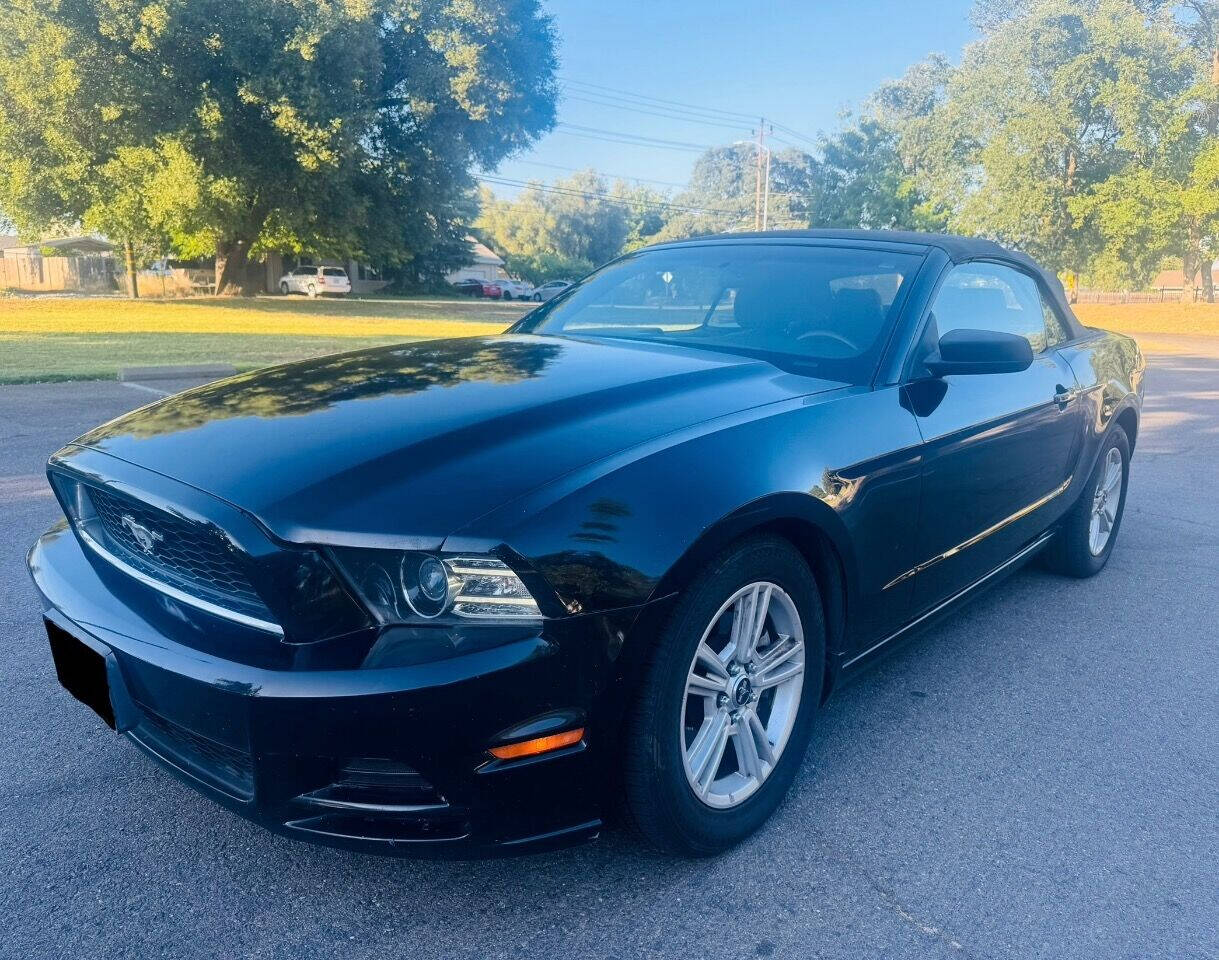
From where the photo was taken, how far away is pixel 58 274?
165ft

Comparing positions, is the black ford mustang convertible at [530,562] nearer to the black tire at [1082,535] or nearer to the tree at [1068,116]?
the black tire at [1082,535]

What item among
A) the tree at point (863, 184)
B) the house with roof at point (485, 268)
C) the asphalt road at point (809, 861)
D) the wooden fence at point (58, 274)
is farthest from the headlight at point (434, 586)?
the house with roof at point (485, 268)

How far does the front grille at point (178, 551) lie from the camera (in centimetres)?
188

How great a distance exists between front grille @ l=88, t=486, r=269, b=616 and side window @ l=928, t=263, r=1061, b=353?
2.23 meters

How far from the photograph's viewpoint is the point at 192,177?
2602 centimetres

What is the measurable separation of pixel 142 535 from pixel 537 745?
103cm

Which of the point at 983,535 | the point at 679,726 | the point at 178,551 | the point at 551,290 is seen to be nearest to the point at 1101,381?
the point at 983,535

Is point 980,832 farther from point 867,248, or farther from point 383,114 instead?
point 383,114

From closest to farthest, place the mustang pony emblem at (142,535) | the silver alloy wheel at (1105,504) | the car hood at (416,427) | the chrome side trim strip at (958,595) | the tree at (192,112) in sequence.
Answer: the car hood at (416,427) → the mustang pony emblem at (142,535) → the chrome side trim strip at (958,595) → the silver alloy wheel at (1105,504) → the tree at (192,112)

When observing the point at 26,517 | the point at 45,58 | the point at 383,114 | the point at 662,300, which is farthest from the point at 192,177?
the point at 662,300

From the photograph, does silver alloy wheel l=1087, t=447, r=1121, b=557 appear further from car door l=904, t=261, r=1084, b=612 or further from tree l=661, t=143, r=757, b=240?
tree l=661, t=143, r=757, b=240

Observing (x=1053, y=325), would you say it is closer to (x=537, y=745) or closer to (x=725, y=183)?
(x=537, y=745)

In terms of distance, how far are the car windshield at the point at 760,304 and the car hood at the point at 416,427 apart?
0.23m

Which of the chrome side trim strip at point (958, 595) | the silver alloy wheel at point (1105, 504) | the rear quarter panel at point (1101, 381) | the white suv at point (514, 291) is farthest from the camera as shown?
the white suv at point (514, 291)
